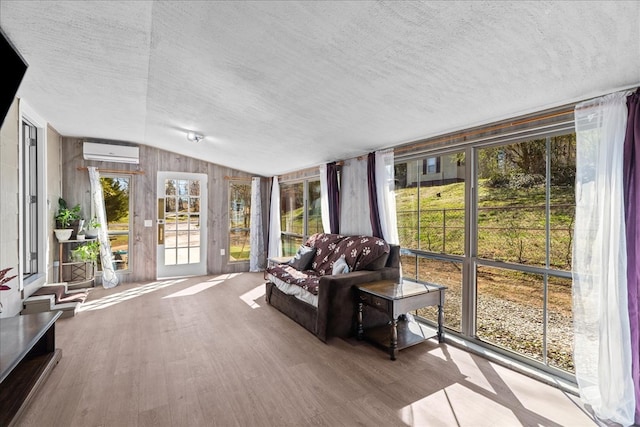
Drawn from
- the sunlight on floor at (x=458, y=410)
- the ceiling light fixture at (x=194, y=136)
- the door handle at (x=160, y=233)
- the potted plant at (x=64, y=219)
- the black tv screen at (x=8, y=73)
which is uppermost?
the ceiling light fixture at (x=194, y=136)

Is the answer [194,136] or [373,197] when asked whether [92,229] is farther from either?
[373,197]

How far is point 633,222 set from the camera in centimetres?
181

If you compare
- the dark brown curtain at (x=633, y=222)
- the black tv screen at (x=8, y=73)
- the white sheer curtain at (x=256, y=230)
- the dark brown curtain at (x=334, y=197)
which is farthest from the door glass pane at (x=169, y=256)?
the dark brown curtain at (x=633, y=222)

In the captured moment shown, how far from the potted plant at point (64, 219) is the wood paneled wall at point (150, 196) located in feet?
1.18

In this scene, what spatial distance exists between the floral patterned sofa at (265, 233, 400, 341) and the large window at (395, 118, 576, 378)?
1.50 feet

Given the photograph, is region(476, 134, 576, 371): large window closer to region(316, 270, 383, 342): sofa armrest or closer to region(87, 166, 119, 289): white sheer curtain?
region(316, 270, 383, 342): sofa armrest

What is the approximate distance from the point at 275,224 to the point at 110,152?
316 cm

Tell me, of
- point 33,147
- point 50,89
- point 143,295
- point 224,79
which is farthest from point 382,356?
point 33,147

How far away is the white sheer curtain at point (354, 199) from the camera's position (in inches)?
160

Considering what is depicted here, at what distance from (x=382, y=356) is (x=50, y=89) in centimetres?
431

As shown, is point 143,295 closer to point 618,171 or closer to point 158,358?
point 158,358

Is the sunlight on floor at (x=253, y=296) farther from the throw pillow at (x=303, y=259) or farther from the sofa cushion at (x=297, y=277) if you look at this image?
the throw pillow at (x=303, y=259)

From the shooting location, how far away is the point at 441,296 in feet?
9.50

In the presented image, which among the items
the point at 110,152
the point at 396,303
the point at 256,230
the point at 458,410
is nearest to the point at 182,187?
the point at 110,152
